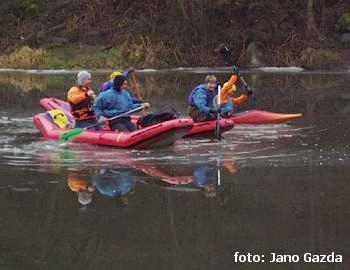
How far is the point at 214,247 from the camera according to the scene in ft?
19.2

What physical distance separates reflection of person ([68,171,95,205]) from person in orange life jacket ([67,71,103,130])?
360 cm

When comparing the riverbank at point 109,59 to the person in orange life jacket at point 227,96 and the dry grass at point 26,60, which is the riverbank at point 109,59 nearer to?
the dry grass at point 26,60

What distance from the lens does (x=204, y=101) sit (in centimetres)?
1366

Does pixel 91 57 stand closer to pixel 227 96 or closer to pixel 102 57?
pixel 102 57

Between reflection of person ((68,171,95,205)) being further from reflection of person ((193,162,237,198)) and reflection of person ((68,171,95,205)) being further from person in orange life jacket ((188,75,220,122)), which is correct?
person in orange life jacket ((188,75,220,122))

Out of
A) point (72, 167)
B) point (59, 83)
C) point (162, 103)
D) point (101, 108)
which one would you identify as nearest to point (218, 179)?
point (72, 167)

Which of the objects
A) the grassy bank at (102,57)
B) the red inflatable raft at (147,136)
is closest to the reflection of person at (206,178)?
the red inflatable raft at (147,136)

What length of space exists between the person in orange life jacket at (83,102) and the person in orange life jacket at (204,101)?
185 cm

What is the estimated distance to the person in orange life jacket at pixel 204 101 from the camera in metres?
13.6

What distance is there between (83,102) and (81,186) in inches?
188

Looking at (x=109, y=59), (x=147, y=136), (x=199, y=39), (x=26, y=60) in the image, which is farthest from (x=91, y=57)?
(x=147, y=136)

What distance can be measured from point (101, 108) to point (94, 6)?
27.5 meters

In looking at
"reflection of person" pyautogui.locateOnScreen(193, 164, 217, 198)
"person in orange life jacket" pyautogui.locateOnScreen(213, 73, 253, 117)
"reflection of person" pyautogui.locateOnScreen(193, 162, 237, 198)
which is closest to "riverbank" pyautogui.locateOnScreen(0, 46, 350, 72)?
"person in orange life jacket" pyautogui.locateOnScreen(213, 73, 253, 117)

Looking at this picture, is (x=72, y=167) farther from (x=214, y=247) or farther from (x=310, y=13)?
(x=310, y=13)
